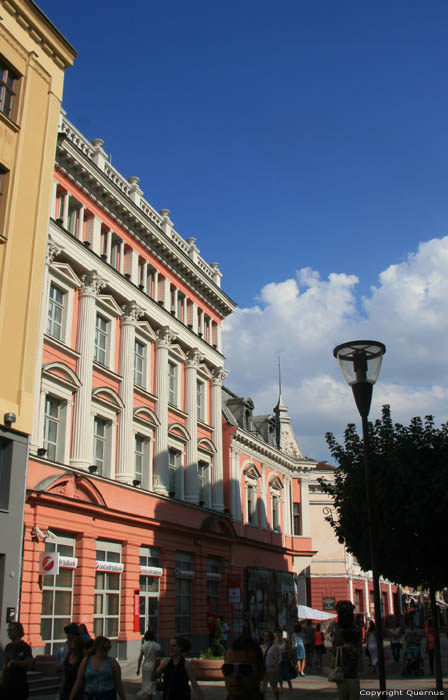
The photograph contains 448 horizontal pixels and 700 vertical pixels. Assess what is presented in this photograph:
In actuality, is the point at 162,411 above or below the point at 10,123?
below

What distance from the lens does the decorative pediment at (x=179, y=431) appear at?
1298 inches

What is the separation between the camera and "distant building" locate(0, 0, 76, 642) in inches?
772

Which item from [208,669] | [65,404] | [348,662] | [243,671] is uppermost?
[65,404]

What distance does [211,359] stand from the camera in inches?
1511

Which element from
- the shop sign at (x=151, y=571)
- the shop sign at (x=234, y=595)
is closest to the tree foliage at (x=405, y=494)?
the shop sign at (x=151, y=571)

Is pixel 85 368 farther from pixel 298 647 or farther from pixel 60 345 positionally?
pixel 298 647

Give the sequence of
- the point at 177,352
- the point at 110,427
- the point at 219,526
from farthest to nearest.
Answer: the point at 219,526 < the point at 177,352 < the point at 110,427

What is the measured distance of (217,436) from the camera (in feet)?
124

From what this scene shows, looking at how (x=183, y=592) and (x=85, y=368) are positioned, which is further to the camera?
(x=183, y=592)

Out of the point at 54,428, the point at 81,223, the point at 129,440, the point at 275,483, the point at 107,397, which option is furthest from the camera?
the point at 275,483

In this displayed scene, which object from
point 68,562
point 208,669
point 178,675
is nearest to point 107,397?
point 68,562

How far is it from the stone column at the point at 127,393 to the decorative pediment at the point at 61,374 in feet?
11.4

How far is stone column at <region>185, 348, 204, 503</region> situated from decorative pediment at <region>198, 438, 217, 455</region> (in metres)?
0.77

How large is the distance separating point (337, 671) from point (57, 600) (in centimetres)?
1613
